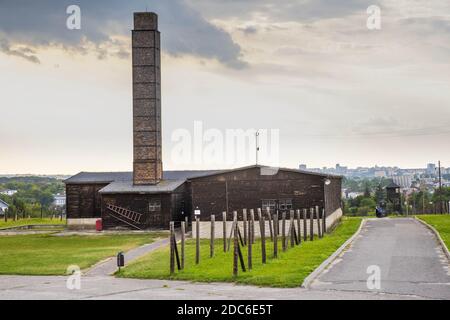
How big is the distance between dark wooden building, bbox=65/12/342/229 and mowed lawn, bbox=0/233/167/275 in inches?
163

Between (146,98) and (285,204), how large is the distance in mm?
16653

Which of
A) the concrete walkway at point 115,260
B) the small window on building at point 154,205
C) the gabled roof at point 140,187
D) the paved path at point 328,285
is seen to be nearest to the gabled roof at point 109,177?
the gabled roof at point 140,187

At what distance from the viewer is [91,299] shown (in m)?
20.8

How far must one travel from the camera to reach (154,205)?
59.8m

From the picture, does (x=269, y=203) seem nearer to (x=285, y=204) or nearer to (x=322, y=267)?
(x=285, y=204)

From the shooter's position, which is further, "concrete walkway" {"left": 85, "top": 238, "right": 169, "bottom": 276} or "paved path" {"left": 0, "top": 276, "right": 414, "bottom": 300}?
"concrete walkway" {"left": 85, "top": 238, "right": 169, "bottom": 276}

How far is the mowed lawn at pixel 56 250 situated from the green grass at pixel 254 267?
11.9 ft

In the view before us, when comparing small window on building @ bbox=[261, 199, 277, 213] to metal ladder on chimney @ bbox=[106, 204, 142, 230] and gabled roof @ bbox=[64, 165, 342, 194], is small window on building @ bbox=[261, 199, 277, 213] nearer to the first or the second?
gabled roof @ bbox=[64, 165, 342, 194]

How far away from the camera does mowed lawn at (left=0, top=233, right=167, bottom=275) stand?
3384 cm

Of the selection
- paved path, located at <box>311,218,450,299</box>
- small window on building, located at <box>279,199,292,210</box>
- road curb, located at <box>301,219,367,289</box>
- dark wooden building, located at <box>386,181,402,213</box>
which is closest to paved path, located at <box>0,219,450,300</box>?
paved path, located at <box>311,218,450,299</box>

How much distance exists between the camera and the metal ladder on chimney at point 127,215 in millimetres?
59781

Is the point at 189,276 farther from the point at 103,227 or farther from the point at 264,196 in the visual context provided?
the point at 103,227

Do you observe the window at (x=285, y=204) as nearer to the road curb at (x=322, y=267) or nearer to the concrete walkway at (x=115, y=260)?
the concrete walkway at (x=115, y=260)
